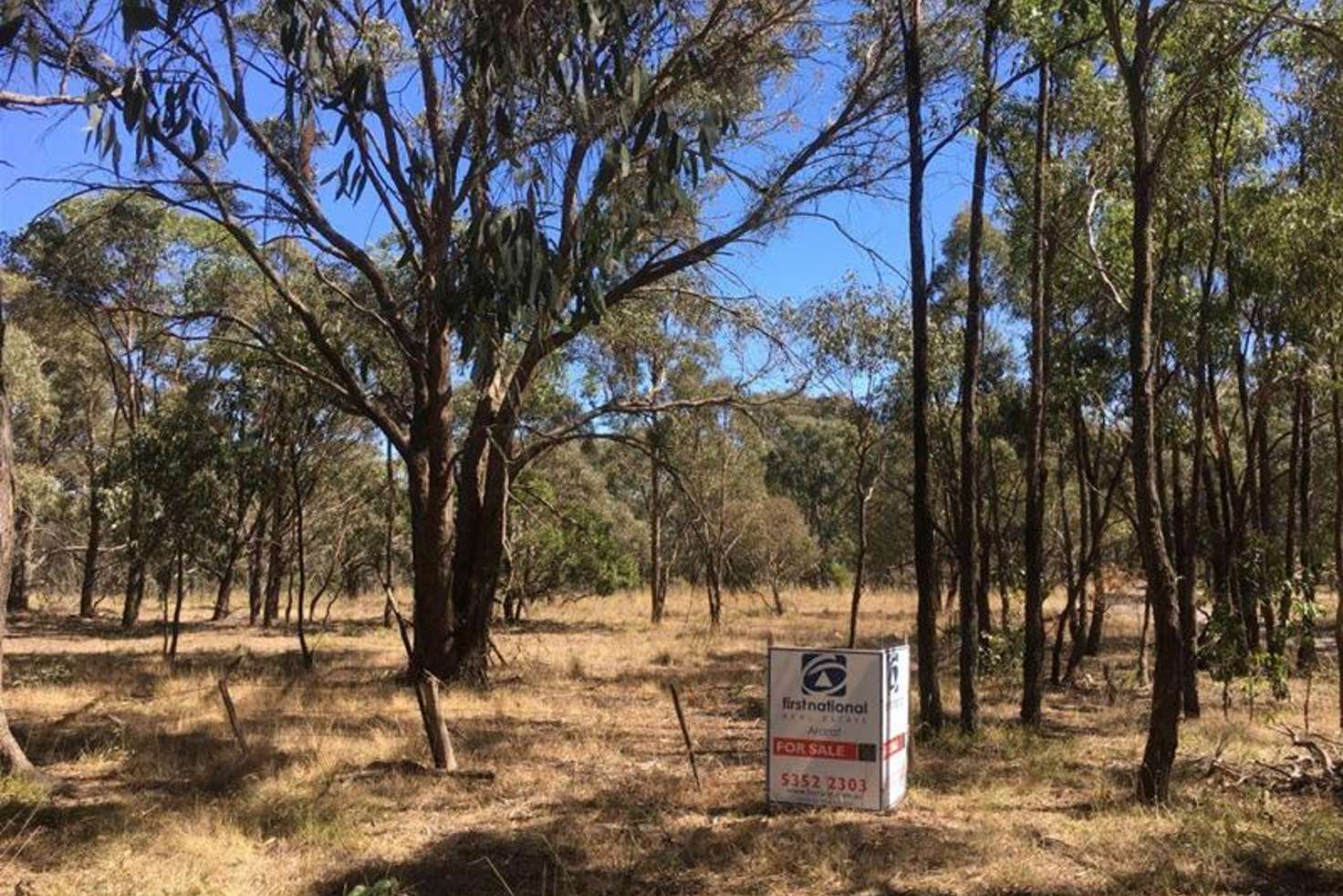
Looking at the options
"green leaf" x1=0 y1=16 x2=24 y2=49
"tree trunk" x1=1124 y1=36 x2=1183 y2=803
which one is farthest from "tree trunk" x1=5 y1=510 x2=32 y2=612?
"tree trunk" x1=1124 y1=36 x2=1183 y2=803

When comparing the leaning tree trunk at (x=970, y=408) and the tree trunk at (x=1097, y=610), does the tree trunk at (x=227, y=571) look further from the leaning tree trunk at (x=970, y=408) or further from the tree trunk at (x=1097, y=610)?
the tree trunk at (x=1097, y=610)

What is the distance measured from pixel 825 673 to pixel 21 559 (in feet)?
103

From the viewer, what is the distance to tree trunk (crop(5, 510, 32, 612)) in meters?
30.5

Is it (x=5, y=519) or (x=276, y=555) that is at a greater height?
(x=5, y=519)

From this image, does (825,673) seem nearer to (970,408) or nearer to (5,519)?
(970,408)

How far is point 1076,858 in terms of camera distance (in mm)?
6816

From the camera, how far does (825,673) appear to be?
7.90 m

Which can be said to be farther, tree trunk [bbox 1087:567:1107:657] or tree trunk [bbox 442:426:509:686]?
tree trunk [bbox 1087:567:1107:657]

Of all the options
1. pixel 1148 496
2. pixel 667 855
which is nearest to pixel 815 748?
pixel 667 855

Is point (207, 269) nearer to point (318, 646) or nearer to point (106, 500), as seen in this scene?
point (106, 500)

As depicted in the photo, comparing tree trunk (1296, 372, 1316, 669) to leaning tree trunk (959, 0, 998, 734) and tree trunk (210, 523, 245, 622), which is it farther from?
tree trunk (210, 523, 245, 622)

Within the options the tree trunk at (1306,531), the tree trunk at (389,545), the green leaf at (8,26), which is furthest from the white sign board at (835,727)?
the tree trunk at (1306,531)

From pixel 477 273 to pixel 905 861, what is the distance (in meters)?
4.74

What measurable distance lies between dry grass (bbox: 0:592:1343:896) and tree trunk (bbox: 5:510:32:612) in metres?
18.0
